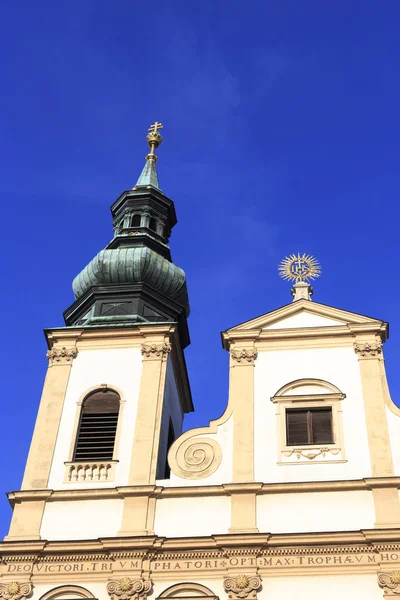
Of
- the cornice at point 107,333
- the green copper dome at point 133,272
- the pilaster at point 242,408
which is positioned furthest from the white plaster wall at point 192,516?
the green copper dome at point 133,272

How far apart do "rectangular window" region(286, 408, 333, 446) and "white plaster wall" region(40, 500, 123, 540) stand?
3459mm

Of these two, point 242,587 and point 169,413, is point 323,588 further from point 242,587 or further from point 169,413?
point 169,413

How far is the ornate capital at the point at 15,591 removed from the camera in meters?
16.0

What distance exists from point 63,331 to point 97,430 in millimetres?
2614

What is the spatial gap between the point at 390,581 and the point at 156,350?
6950 millimetres

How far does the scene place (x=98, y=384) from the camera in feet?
63.8

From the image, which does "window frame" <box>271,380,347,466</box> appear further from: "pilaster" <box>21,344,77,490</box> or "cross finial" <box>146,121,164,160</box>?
"cross finial" <box>146,121,164,160</box>

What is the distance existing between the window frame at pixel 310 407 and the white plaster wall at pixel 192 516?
145 centimetres

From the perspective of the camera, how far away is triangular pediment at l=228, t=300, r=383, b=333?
19.5 m

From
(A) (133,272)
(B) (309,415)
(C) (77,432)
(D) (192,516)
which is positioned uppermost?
(A) (133,272)

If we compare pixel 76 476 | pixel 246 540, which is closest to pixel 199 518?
pixel 246 540

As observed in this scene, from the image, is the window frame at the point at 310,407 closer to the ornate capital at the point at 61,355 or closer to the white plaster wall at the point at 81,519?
the white plaster wall at the point at 81,519

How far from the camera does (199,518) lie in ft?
54.9

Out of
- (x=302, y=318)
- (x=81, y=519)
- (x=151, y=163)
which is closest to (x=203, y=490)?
(x=81, y=519)
